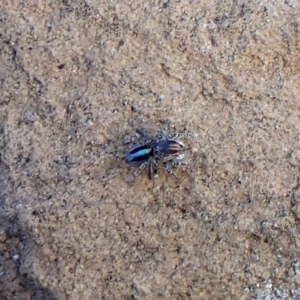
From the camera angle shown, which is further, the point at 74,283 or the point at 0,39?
the point at 0,39

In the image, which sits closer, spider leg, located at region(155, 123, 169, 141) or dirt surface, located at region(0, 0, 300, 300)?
dirt surface, located at region(0, 0, 300, 300)

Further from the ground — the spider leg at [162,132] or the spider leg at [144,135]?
the spider leg at [162,132]

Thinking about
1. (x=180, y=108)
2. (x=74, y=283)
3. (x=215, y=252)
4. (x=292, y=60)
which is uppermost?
(x=292, y=60)

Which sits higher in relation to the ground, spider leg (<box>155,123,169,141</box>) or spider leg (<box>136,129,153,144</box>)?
spider leg (<box>155,123,169,141</box>)

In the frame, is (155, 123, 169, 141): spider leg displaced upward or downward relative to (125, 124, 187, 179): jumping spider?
upward

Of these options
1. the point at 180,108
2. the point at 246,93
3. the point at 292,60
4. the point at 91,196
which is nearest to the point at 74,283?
the point at 91,196

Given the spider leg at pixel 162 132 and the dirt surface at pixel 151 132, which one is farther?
the spider leg at pixel 162 132

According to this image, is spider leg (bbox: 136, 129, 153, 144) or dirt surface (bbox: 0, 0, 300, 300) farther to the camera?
spider leg (bbox: 136, 129, 153, 144)

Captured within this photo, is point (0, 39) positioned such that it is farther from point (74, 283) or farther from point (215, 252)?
point (215, 252)
